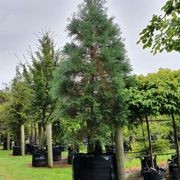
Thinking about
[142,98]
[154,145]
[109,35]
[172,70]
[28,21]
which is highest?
[28,21]

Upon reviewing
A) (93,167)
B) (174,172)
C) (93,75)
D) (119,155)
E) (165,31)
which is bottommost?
(174,172)

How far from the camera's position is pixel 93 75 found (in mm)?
7016

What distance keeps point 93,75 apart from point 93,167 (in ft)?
5.60

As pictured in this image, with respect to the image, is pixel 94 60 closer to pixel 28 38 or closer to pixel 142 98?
pixel 142 98

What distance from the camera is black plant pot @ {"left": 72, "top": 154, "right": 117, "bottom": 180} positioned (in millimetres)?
6398

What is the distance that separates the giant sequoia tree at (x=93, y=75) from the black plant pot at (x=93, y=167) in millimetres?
422

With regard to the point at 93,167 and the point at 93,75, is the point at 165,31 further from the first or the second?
the point at 93,75

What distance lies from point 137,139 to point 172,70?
434 centimetres

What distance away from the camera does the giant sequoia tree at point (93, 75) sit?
22.6 ft

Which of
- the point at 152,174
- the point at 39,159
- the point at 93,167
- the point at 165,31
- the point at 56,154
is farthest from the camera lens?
the point at 56,154

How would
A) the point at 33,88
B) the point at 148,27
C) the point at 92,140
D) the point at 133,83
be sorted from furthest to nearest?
the point at 33,88 → the point at 133,83 → the point at 92,140 → the point at 148,27

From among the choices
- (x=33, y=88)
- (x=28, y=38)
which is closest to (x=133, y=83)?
(x=33, y=88)

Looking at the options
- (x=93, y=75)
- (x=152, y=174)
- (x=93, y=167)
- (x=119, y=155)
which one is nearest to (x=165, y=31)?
(x=93, y=167)

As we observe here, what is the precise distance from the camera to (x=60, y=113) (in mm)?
7102
